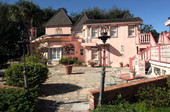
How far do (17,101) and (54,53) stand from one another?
602 inches

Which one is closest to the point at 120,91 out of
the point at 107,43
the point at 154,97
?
the point at 154,97

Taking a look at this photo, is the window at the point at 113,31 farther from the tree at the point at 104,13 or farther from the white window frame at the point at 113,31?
the tree at the point at 104,13

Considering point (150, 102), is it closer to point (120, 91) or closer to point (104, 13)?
point (120, 91)

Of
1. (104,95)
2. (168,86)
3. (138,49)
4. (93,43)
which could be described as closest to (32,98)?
(104,95)

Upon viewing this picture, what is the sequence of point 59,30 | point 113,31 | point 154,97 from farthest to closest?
point 59,30
point 113,31
point 154,97

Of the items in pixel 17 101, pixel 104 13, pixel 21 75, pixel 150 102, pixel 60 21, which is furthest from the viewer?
pixel 104 13

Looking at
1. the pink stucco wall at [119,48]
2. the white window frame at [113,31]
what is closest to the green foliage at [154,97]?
the pink stucco wall at [119,48]

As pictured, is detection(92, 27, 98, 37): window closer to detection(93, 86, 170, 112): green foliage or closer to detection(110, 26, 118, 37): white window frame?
detection(110, 26, 118, 37): white window frame

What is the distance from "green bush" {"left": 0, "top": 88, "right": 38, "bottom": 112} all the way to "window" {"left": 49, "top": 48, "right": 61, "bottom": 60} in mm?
14473

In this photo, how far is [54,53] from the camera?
60.4 ft

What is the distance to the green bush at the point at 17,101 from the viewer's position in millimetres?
3339

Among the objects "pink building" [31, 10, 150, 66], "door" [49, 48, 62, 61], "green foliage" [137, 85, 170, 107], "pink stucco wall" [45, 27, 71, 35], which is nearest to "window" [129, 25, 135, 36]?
"pink building" [31, 10, 150, 66]

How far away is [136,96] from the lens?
4336 millimetres

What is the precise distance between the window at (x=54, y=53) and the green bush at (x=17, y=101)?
14.5 metres
